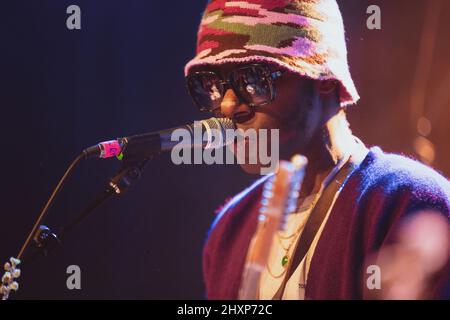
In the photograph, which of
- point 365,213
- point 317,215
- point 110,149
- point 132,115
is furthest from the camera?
point 132,115

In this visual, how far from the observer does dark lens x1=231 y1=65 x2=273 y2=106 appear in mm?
2117

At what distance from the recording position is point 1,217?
2.75m

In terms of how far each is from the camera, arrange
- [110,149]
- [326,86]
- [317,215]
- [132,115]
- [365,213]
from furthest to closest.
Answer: [132,115] → [326,86] → [317,215] → [365,213] → [110,149]

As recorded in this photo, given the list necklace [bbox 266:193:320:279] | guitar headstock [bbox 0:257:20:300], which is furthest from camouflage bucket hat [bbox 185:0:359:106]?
guitar headstock [bbox 0:257:20:300]

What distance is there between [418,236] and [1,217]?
6.55ft

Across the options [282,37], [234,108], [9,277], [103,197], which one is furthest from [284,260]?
[9,277]

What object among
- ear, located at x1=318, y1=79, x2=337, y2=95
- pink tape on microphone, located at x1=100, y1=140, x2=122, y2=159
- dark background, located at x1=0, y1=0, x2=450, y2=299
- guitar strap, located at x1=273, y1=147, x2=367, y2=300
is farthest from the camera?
dark background, located at x1=0, y1=0, x2=450, y2=299

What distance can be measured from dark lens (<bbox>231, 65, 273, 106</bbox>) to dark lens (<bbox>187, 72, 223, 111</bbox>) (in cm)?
11

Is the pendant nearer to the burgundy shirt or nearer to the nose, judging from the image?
the burgundy shirt

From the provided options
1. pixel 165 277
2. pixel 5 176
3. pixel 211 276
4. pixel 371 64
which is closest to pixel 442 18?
pixel 371 64

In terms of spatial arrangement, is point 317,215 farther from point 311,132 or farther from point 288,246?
point 311,132

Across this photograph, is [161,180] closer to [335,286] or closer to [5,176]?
[5,176]

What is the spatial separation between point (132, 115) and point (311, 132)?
116 cm

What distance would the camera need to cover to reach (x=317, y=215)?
210 cm
